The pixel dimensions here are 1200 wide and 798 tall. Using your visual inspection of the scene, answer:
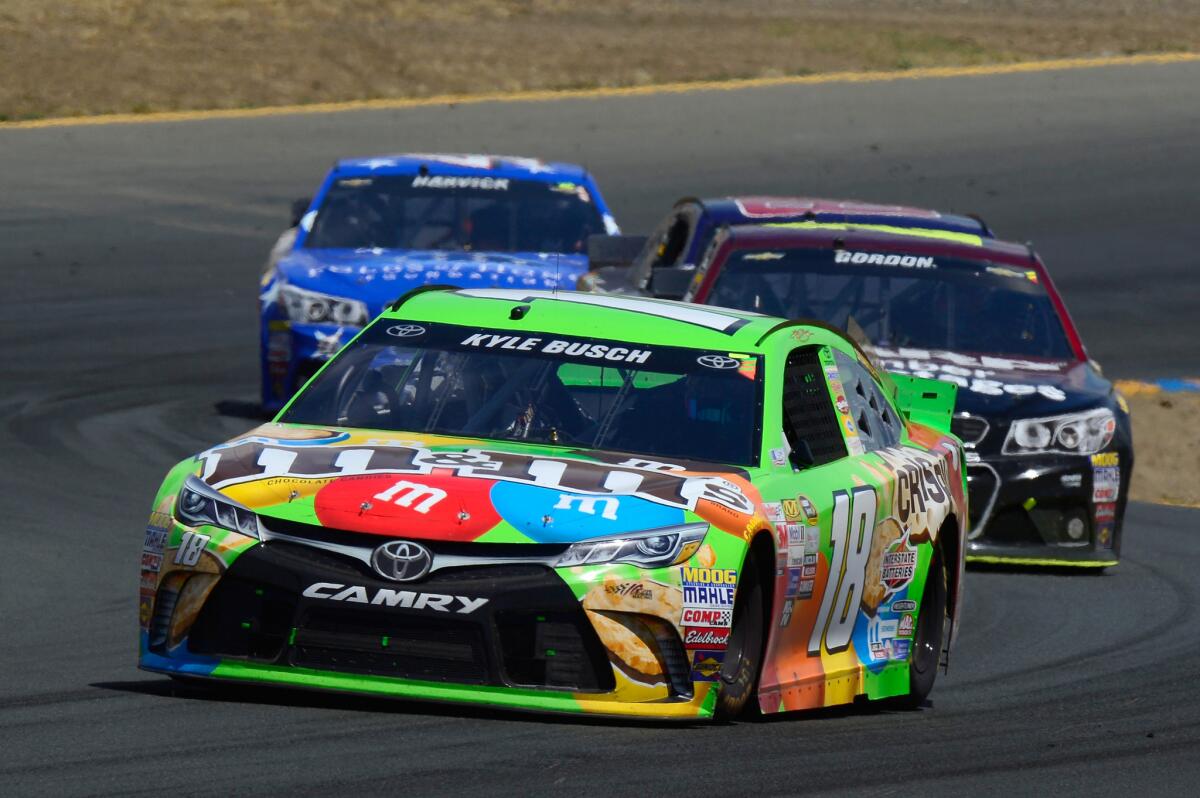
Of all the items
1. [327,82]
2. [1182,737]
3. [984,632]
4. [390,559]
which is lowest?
[327,82]

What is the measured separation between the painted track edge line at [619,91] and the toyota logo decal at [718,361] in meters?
21.3

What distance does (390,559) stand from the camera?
6.96m

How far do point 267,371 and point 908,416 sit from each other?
6.49 metres

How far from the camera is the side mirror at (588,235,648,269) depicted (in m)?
15.8

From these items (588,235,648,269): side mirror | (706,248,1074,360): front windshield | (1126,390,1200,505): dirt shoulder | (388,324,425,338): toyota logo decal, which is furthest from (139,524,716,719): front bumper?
(1126,390,1200,505): dirt shoulder

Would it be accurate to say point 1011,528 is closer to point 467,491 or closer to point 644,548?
point 644,548

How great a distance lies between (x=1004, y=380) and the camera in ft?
40.1

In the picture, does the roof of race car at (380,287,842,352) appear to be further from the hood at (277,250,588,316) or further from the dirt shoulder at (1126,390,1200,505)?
the dirt shoulder at (1126,390,1200,505)

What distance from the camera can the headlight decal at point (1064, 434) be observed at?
1204 centimetres

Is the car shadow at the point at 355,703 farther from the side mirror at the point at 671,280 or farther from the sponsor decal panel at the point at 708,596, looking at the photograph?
the side mirror at the point at 671,280

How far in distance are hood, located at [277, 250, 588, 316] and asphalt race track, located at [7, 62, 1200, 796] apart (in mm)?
1094

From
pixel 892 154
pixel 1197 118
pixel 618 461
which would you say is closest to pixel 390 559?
pixel 618 461

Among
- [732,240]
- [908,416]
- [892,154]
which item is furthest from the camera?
[892,154]

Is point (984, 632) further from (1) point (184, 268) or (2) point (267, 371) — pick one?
(1) point (184, 268)
